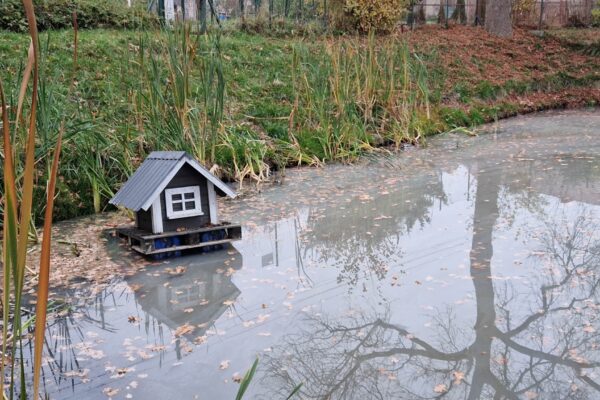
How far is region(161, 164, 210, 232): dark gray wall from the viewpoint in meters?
4.16

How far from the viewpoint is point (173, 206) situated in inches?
165

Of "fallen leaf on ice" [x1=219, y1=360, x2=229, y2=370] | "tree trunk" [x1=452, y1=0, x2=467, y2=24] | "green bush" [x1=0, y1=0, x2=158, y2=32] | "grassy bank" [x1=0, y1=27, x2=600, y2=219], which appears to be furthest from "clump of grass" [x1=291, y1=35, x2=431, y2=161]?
"tree trunk" [x1=452, y1=0, x2=467, y2=24]

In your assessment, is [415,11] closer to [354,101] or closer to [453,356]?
[354,101]

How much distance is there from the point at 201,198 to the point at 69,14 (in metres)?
7.29

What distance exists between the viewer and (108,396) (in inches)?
101

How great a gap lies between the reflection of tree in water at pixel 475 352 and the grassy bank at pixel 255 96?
1704 millimetres

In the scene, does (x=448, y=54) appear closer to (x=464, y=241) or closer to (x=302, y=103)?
(x=302, y=103)

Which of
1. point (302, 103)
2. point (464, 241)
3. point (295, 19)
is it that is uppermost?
point (295, 19)


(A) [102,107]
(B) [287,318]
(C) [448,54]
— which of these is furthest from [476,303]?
(C) [448,54]

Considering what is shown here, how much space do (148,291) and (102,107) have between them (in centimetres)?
367

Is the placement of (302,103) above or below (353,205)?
above

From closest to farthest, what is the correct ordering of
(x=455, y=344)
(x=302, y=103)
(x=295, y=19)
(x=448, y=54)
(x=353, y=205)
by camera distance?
(x=455, y=344) → (x=353, y=205) → (x=302, y=103) → (x=448, y=54) → (x=295, y=19)

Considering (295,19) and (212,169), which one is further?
(295,19)

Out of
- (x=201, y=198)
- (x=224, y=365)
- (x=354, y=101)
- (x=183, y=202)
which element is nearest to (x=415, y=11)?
(x=354, y=101)
